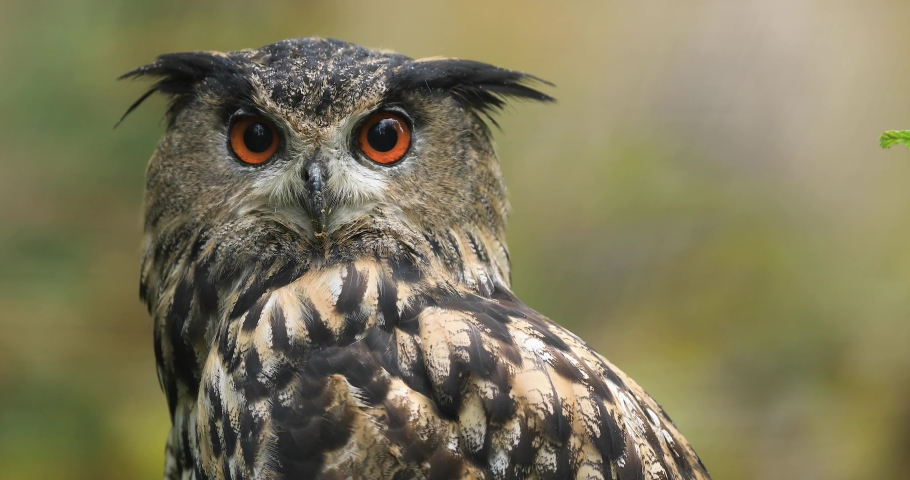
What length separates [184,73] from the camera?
173 cm

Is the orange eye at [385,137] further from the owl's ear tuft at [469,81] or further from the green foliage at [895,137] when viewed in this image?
the green foliage at [895,137]

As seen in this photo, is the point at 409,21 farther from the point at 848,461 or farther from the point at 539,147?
the point at 848,461

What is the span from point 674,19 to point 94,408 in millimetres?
3337

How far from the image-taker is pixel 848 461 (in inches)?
144

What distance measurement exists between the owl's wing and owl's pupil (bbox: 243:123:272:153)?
1.09ft

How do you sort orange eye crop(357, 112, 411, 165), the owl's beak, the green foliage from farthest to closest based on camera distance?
orange eye crop(357, 112, 411, 165)
the owl's beak
the green foliage

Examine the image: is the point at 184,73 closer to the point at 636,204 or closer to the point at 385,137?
A: the point at 385,137

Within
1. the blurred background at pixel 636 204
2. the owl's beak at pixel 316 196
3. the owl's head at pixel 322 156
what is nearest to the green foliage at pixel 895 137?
the owl's head at pixel 322 156

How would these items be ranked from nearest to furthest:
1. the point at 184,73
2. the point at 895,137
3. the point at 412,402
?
the point at 895,137, the point at 412,402, the point at 184,73

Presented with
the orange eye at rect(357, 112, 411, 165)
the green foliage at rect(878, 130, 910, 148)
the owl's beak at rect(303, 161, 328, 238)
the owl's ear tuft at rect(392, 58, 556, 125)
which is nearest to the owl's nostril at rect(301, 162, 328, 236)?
the owl's beak at rect(303, 161, 328, 238)

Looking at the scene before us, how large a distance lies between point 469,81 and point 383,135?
0.83 ft

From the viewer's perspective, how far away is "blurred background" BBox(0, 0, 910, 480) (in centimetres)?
361

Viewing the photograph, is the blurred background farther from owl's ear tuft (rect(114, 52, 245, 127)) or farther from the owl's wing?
the owl's wing

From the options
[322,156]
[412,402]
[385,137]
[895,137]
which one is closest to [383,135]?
[385,137]
